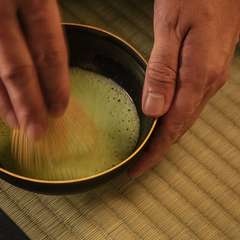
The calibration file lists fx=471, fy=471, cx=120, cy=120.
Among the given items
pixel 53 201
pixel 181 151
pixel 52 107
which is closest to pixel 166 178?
Answer: pixel 181 151

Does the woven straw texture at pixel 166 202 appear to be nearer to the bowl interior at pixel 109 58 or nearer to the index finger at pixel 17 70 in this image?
A: the bowl interior at pixel 109 58

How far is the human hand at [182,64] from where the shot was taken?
677mm

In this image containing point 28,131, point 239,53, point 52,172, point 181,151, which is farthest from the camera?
point 239,53

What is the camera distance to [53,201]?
29.0 inches

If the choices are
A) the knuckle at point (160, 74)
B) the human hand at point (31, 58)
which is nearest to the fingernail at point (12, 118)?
the human hand at point (31, 58)

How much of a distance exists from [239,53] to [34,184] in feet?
1.70

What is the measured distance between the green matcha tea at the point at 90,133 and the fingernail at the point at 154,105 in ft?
0.25

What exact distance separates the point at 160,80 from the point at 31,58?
0.78 ft

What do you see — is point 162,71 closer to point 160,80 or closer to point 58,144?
point 160,80

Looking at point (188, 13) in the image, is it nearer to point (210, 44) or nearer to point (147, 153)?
point (210, 44)

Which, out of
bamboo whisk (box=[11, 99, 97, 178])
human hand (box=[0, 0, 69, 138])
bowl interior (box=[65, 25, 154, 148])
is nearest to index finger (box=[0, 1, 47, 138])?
human hand (box=[0, 0, 69, 138])

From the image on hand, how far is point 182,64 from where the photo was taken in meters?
0.69

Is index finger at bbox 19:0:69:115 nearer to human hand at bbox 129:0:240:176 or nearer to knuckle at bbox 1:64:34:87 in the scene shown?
knuckle at bbox 1:64:34:87

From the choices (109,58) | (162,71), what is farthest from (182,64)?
(109,58)
